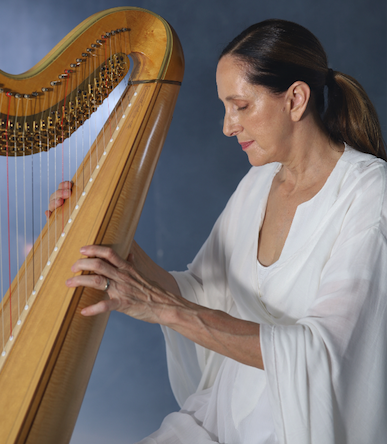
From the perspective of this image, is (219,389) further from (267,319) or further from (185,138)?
(185,138)

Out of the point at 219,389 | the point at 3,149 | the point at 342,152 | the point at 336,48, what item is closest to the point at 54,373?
the point at 3,149

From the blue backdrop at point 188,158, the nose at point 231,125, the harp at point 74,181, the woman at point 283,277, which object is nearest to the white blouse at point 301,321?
the woman at point 283,277

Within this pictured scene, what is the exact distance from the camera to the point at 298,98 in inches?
46.0

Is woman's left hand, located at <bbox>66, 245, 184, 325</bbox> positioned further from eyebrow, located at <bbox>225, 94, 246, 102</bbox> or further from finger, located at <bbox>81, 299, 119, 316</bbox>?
eyebrow, located at <bbox>225, 94, 246, 102</bbox>

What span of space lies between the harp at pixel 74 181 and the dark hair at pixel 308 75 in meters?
0.23

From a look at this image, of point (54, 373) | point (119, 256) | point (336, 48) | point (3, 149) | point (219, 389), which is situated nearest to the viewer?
point (54, 373)

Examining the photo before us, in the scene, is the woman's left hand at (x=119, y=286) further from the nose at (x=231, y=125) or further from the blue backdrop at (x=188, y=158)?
the blue backdrop at (x=188, y=158)

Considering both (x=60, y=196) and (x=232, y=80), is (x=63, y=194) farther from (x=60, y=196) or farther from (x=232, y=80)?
(x=232, y=80)

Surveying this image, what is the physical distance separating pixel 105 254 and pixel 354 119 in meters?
0.75

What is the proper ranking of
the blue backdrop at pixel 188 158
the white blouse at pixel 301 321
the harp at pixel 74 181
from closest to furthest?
the harp at pixel 74 181 → the white blouse at pixel 301 321 → the blue backdrop at pixel 188 158

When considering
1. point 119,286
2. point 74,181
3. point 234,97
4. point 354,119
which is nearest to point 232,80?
point 234,97

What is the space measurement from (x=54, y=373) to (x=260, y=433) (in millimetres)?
533

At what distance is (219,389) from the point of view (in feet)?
4.15

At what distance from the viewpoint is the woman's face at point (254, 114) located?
1.15m
